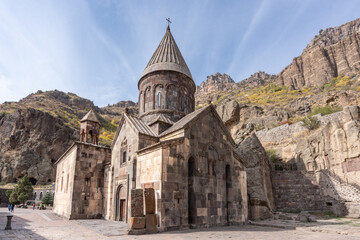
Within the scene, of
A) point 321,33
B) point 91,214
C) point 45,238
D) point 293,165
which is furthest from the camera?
point 321,33

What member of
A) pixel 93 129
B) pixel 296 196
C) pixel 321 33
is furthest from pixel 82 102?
pixel 321 33

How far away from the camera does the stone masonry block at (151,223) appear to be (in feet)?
25.6

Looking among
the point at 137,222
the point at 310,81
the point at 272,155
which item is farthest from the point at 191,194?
the point at 310,81

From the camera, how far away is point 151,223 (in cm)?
791

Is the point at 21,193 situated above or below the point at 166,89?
below

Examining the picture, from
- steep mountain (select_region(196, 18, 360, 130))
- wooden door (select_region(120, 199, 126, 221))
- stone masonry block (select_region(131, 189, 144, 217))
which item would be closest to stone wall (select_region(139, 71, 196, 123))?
wooden door (select_region(120, 199, 126, 221))

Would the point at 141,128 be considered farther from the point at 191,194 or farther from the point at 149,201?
the point at 149,201

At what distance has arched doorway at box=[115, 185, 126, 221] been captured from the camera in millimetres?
11594

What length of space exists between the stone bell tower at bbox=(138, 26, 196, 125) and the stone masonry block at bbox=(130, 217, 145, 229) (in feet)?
23.9

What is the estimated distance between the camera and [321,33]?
9694 cm

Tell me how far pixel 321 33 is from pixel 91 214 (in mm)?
115462

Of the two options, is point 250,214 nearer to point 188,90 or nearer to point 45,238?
point 188,90

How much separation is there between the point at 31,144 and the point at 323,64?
242 feet

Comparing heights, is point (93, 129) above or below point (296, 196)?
above
